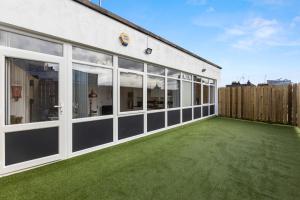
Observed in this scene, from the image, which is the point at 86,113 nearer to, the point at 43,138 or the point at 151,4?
the point at 43,138

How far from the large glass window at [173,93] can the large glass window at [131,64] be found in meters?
1.98

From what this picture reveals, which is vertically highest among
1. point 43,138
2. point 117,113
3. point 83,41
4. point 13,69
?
point 83,41

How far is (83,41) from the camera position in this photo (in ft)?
13.3

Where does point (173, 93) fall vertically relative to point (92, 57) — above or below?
below

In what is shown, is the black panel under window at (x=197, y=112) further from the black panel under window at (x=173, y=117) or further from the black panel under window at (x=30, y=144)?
the black panel under window at (x=30, y=144)

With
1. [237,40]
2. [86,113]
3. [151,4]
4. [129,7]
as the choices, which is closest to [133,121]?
[86,113]

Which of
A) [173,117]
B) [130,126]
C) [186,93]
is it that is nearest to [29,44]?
[130,126]

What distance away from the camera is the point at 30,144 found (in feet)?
10.6

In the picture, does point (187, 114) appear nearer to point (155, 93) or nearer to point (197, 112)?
point (197, 112)

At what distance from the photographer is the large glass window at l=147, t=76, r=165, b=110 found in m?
6.37

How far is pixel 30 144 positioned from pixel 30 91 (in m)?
0.96

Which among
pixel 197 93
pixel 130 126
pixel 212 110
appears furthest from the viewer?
pixel 212 110

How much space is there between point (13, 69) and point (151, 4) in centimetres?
768

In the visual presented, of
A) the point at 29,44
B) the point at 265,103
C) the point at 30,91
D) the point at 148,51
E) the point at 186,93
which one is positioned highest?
the point at 148,51
